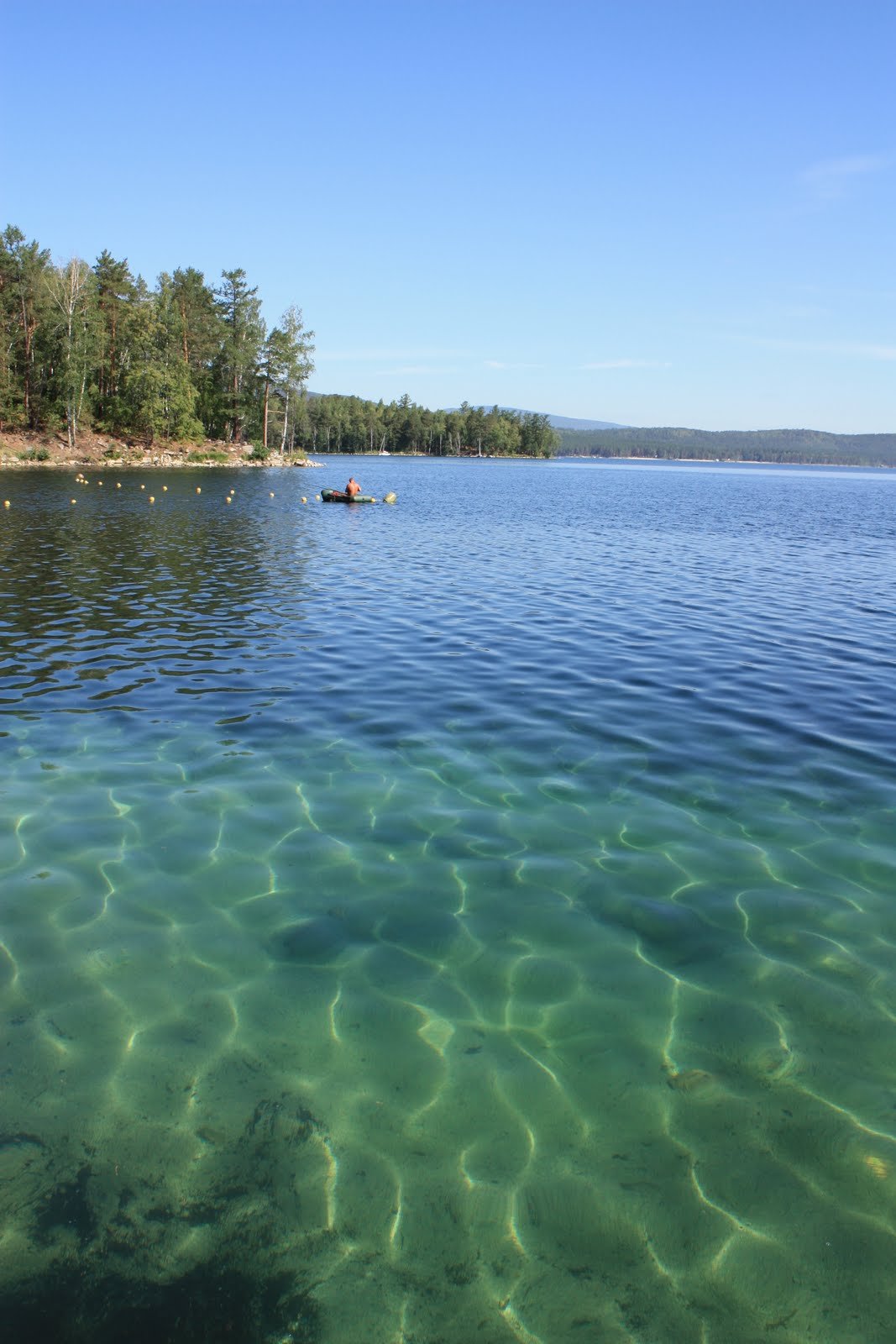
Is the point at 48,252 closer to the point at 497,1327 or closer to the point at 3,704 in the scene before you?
the point at 3,704

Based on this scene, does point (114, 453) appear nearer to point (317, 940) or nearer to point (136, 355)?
point (136, 355)

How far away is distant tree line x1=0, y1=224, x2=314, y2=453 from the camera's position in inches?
2852

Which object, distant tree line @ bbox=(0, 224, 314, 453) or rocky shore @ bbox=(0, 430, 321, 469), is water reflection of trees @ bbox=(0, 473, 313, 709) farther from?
distant tree line @ bbox=(0, 224, 314, 453)

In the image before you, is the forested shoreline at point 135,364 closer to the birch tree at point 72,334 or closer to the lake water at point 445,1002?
the birch tree at point 72,334

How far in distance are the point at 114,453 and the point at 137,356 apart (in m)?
13.9

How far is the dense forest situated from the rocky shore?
1.05 metres

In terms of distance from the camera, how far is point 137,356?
83.5 meters

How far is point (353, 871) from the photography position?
6828 millimetres

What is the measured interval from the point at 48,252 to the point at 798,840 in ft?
299

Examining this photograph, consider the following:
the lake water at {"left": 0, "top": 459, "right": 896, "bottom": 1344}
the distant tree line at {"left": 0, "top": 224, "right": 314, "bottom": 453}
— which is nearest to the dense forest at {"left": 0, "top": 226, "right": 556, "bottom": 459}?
the distant tree line at {"left": 0, "top": 224, "right": 314, "bottom": 453}

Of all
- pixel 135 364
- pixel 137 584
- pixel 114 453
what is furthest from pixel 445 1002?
pixel 135 364

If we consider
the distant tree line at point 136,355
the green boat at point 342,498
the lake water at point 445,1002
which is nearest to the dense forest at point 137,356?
the distant tree line at point 136,355

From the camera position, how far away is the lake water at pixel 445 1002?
355 centimetres

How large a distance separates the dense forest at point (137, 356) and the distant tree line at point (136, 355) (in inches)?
5.0
